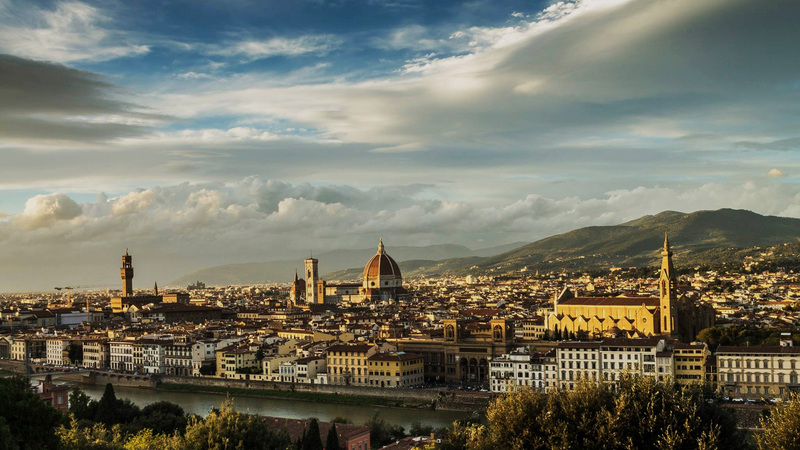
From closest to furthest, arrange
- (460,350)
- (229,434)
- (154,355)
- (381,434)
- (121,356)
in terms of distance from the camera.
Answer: (229,434) < (381,434) < (460,350) < (154,355) < (121,356)

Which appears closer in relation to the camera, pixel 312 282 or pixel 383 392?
pixel 383 392

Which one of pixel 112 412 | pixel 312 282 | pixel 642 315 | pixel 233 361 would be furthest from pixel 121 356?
pixel 312 282

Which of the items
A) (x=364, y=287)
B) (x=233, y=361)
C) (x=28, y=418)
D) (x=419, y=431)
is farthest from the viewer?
(x=364, y=287)

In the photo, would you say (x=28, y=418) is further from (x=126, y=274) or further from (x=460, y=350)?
(x=126, y=274)

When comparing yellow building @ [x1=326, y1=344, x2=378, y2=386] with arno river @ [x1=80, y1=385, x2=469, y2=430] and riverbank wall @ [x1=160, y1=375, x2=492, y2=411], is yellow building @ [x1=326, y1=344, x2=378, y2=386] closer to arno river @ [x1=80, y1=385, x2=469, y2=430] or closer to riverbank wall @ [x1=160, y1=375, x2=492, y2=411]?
riverbank wall @ [x1=160, y1=375, x2=492, y2=411]

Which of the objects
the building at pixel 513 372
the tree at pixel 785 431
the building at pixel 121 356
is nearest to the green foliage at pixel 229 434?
the tree at pixel 785 431

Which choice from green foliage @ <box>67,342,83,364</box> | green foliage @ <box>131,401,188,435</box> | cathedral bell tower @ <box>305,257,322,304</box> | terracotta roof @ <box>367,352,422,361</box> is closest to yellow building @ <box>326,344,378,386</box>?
terracotta roof @ <box>367,352,422,361</box>

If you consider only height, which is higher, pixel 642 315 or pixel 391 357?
pixel 642 315

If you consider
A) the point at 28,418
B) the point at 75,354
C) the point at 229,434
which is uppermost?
the point at 28,418
